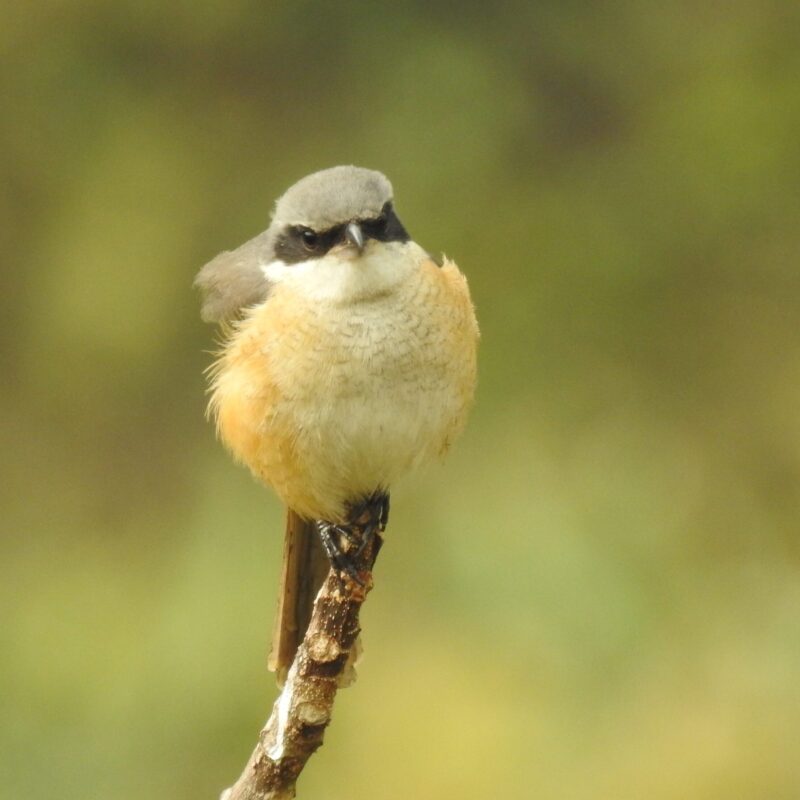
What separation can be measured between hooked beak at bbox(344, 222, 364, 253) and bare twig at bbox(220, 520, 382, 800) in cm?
74

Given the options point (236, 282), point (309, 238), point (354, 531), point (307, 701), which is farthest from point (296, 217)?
point (307, 701)

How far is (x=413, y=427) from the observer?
144 inches

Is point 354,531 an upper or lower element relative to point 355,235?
lower

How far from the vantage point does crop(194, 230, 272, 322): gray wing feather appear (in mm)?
3799

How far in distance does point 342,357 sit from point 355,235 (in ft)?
0.88

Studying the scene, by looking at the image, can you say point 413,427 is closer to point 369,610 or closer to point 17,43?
point 369,610

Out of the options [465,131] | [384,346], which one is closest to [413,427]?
[384,346]

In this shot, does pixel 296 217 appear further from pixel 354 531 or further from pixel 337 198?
pixel 354 531

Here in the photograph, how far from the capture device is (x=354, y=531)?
3725 mm

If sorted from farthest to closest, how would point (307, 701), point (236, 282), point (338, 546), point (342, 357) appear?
point (236, 282) → point (338, 546) → point (342, 357) → point (307, 701)

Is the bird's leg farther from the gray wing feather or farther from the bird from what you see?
the gray wing feather

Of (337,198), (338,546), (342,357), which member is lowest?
(338,546)

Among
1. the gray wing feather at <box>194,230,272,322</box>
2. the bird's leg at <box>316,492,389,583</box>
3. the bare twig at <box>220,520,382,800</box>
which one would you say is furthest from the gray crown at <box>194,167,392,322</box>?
the bare twig at <box>220,520,382,800</box>

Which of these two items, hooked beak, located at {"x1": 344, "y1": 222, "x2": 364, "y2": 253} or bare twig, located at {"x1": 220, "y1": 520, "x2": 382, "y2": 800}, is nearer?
bare twig, located at {"x1": 220, "y1": 520, "x2": 382, "y2": 800}
